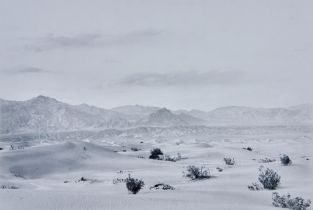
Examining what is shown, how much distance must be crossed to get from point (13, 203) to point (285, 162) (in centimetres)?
1461

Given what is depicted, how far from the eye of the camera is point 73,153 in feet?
92.5

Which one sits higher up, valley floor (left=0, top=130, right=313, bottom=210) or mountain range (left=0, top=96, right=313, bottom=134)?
mountain range (left=0, top=96, right=313, bottom=134)

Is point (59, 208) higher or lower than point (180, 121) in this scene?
lower

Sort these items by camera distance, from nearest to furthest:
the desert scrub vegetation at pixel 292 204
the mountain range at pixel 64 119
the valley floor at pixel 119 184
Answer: the valley floor at pixel 119 184, the desert scrub vegetation at pixel 292 204, the mountain range at pixel 64 119

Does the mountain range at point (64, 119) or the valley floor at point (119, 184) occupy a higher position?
the mountain range at point (64, 119)

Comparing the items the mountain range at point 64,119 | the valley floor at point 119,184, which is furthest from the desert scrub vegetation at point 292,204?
the mountain range at point 64,119

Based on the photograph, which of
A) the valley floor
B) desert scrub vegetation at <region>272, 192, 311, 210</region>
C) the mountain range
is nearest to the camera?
the valley floor

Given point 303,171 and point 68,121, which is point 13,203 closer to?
point 303,171

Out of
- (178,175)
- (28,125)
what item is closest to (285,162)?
(178,175)

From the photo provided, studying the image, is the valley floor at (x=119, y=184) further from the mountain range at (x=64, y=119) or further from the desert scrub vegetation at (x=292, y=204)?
the mountain range at (x=64, y=119)

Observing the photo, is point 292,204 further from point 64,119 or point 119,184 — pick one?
point 64,119

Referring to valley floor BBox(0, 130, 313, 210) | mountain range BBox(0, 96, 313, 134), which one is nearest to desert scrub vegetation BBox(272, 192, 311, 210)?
valley floor BBox(0, 130, 313, 210)

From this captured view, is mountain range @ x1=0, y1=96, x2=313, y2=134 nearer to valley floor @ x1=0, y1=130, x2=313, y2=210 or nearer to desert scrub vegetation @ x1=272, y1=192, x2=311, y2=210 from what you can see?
valley floor @ x1=0, y1=130, x2=313, y2=210

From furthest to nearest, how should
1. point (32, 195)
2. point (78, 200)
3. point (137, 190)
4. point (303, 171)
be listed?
point (303, 171) → point (137, 190) → point (32, 195) → point (78, 200)
